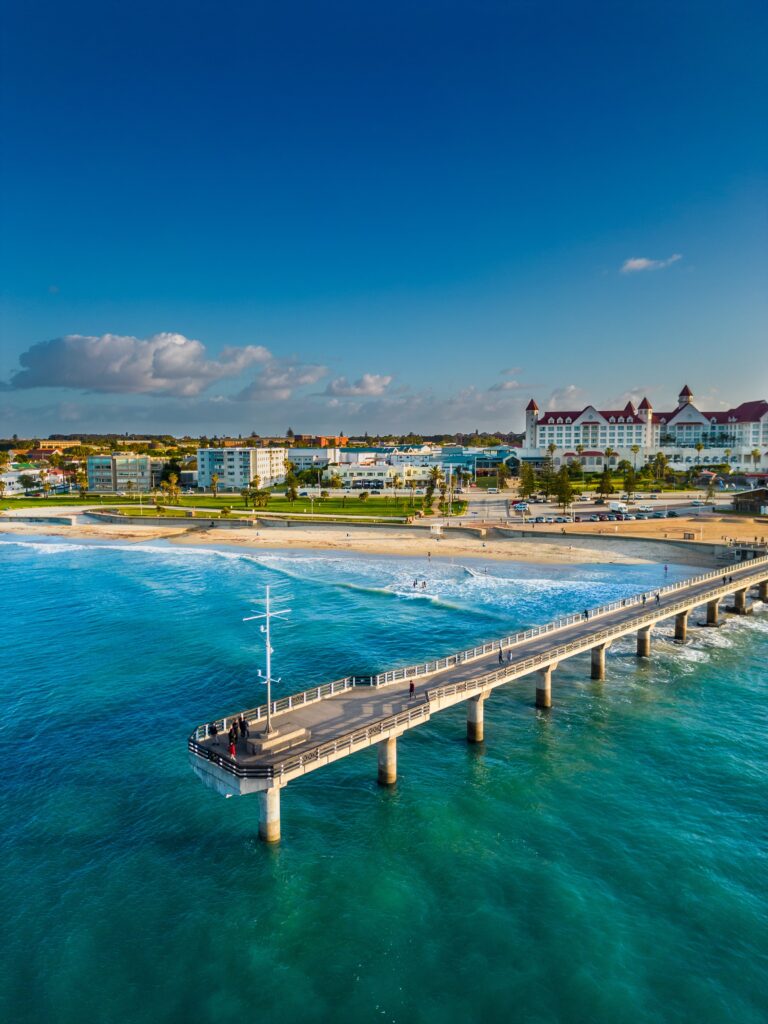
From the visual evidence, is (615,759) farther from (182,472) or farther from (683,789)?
(182,472)

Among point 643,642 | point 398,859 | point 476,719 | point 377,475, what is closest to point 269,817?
point 398,859

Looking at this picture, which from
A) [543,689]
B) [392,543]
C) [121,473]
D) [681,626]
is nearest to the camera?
[543,689]

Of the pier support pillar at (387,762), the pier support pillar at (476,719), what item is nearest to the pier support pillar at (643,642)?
the pier support pillar at (476,719)

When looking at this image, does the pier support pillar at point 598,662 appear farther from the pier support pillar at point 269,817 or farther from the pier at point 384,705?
the pier support pillar at point 269,817

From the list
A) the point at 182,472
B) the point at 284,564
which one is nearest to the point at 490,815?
the point at 284,564

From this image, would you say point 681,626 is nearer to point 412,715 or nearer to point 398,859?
point 412,715

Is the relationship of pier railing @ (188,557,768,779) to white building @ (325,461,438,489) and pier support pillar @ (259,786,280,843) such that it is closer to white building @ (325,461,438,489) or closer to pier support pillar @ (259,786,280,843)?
pier support pillar @ (259,786,280,843)
